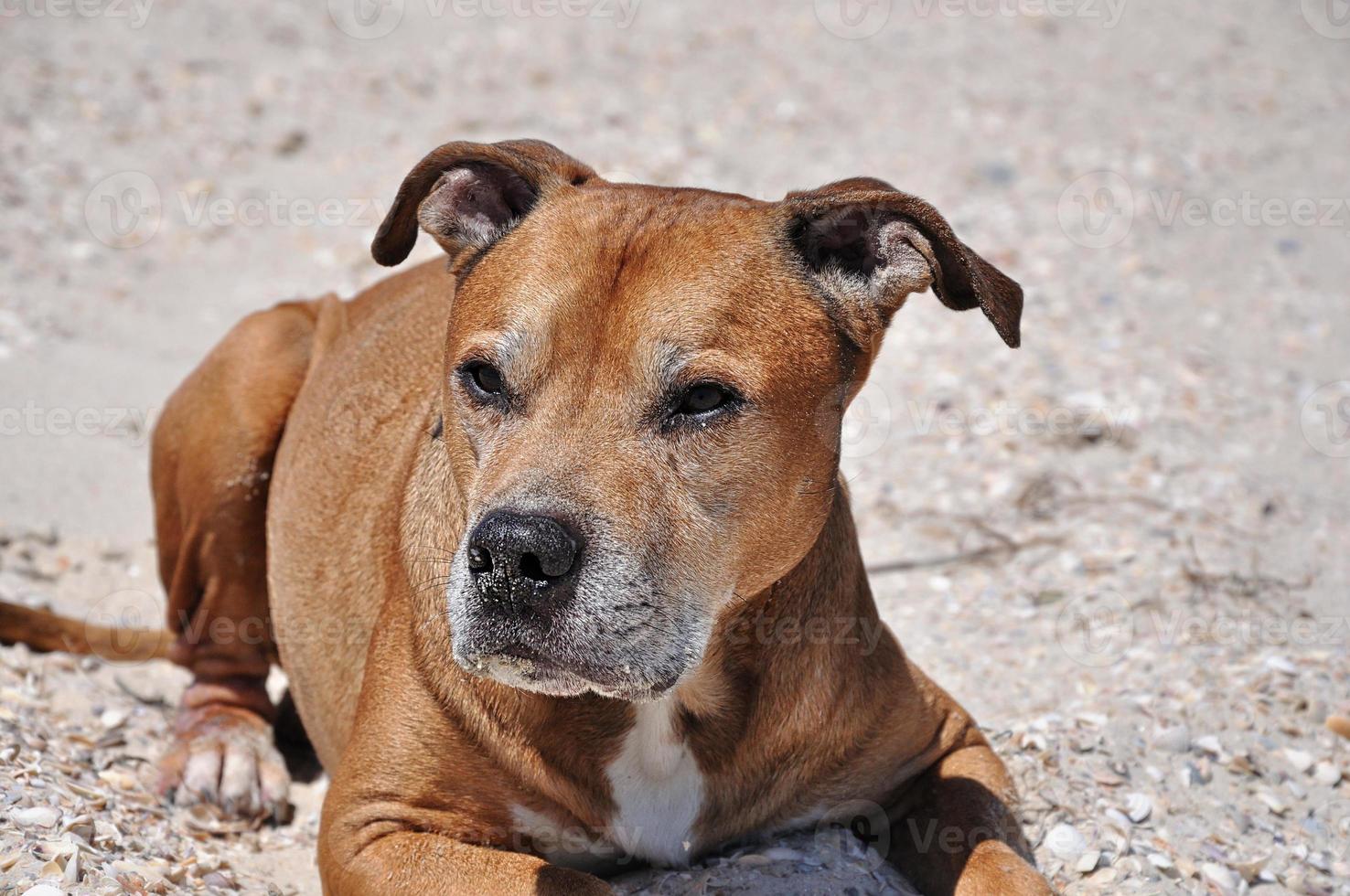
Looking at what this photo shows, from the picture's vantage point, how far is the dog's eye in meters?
3.60

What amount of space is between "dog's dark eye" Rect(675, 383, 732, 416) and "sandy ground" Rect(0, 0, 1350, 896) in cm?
132

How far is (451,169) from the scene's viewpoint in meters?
4.11

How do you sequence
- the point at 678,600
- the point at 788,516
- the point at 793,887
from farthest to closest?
the point at 793,887
the point at 788,516
the point at 678,600

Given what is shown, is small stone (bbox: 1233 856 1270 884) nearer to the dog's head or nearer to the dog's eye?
the dog's head

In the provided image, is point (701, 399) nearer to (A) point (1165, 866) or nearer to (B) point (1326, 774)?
(A) point (1165, 866)

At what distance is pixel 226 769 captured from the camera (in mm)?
5012

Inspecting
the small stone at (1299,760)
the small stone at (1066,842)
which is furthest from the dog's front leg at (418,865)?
the small stone at (1299,760)

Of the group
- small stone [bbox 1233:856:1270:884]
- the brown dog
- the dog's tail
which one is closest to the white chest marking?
the brown dog

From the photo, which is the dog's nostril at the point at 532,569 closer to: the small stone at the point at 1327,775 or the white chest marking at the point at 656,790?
the white chest marking at the point at 656,790

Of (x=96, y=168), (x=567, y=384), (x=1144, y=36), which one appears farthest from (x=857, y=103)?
(x=567, y=384)

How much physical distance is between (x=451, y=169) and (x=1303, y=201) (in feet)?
25.3

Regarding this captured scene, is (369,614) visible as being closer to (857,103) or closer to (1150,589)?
(1150,589)

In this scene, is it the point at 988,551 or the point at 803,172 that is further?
the point at 803,172

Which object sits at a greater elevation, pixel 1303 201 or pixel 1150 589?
pixel 1303 201
